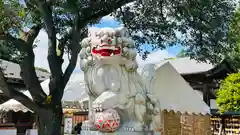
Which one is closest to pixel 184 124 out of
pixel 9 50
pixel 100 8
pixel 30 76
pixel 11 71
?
pixel 100 8

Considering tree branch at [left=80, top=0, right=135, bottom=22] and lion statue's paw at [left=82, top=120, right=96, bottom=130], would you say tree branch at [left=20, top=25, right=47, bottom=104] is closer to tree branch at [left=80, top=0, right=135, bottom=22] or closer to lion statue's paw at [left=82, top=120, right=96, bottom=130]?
tree branch at [left=80, top=0, right=135, bottom=22]

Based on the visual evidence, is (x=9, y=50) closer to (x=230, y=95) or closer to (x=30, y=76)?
(x=30, y=76)

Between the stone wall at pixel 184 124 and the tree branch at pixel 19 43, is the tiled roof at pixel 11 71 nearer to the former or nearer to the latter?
the tree branch at pixel 19 43

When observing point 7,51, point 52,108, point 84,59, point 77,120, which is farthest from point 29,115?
point 84,59

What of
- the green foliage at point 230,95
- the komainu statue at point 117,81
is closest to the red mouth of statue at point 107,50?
the komainu statue at point 117,81

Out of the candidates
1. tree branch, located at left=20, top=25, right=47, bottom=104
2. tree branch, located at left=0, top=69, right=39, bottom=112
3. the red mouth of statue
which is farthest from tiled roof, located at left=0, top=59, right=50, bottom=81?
the red mouth of statue

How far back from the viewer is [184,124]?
1105 cm

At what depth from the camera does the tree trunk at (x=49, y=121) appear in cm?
932

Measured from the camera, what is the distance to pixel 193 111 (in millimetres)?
9734

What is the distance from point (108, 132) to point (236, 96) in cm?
763

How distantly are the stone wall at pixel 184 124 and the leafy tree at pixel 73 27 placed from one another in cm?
211

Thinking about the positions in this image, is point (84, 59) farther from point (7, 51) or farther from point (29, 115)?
point (29, 115)

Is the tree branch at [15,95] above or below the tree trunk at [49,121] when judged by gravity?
above

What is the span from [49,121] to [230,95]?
628 cm
